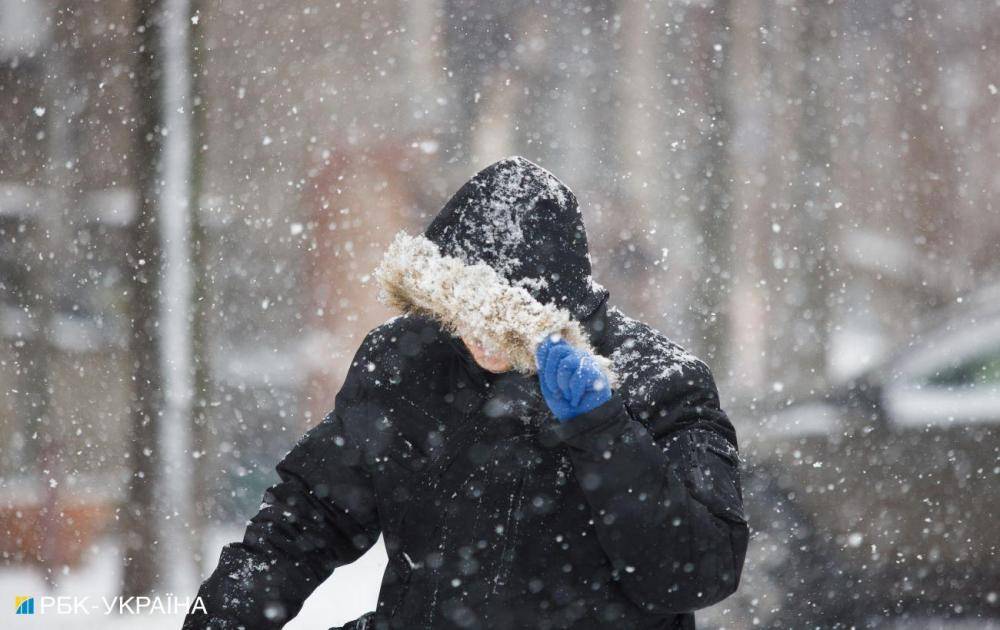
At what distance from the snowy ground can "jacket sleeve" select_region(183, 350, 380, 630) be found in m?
1.82

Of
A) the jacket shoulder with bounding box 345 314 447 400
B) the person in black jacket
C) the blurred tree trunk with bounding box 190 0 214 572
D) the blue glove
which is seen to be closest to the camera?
the blue glove

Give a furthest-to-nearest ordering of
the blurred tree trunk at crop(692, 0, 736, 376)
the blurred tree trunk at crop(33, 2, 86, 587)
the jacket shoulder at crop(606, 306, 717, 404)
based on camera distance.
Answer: the blurred tree trunk at crop(33, 2, 86, 587) < the blurred tree trunk at crop(692, 0, 736, 376) < the jacket shoulder at crop(606, 306, 717, 404)

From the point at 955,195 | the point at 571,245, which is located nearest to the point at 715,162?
the point at 955,195

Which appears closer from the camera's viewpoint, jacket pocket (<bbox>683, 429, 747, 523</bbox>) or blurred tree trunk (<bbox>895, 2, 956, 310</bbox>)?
jacket pocket (<bbox>683, 429, 747, 523</bbox>)

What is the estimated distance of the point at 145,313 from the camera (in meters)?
3.39

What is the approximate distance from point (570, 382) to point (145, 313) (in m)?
2.54

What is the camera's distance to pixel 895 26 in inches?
127

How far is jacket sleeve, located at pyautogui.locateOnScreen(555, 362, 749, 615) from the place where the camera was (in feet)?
4.35

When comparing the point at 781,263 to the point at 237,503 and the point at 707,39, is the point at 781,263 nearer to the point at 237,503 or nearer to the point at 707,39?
the point at 707,39

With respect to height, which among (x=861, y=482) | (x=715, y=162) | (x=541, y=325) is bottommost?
(x=541, y=325)

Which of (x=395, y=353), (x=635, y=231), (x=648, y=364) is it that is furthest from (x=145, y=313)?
(x=648, y=364)

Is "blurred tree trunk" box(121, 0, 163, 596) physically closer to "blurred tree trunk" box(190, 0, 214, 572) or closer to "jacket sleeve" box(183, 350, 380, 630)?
"blurred tree trunk" box(190, 0, 214, 572)

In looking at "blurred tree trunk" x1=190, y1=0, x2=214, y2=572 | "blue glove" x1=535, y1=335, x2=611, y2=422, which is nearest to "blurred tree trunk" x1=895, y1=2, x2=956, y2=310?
"blue glove" x1=535, y1=335, x2=611, y2=422

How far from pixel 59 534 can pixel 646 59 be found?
2926 mm
